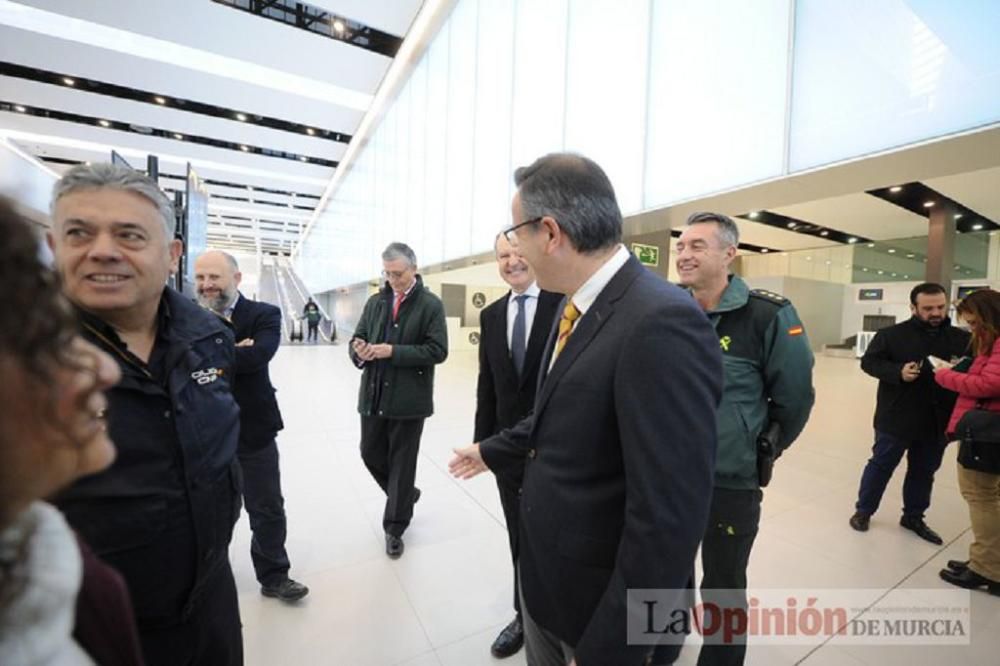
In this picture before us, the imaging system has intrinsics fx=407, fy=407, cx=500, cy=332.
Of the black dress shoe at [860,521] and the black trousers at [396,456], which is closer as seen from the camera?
the black trousers at [396,456]

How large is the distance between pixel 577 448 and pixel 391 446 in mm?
1961

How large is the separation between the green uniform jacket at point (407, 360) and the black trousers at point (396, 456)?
105mm

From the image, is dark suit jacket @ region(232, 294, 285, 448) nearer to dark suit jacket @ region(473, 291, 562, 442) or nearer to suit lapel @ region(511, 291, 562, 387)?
dark suit jacket @ region(473, 291, 562, 442)

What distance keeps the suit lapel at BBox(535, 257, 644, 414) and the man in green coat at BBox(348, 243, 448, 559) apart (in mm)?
1637

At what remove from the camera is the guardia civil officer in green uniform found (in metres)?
1.61

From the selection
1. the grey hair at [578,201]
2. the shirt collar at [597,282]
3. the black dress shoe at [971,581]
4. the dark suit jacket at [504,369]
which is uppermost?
the grey hair at [578,201]

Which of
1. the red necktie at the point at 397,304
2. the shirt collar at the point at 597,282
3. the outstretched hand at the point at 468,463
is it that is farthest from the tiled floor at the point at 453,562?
the shirt collar at the point at 597,282

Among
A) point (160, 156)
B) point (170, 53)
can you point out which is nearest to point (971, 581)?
point (170, 53)

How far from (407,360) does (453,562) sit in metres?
1.26

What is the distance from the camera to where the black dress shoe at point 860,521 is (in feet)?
9.37

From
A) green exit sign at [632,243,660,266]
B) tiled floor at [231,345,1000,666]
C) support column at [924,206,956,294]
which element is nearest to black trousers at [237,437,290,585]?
tiled floor at [231,345,1000,666]

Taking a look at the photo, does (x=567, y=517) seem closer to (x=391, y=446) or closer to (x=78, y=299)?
(x=78, y=299)

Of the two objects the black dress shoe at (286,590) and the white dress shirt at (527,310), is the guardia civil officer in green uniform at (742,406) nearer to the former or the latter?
the white dress shirt at (527,310)

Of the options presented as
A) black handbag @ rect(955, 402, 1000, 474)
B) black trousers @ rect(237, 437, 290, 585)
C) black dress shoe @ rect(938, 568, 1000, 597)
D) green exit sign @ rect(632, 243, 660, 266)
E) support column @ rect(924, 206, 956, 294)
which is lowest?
black dress shoe @ rect(938, 568, 1000, 597)
